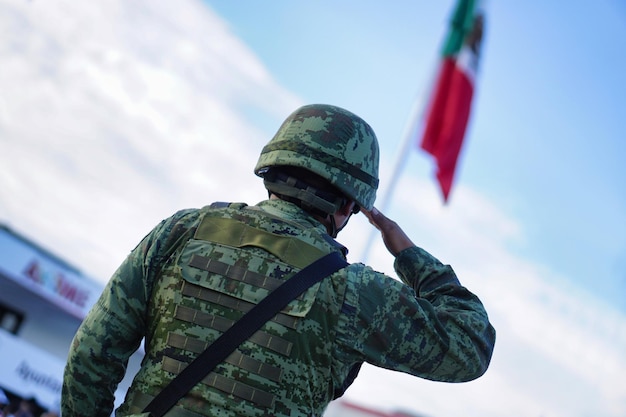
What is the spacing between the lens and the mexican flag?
1293 cm

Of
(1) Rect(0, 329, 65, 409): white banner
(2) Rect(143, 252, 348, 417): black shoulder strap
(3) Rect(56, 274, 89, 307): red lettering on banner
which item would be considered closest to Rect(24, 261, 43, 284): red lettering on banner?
(3) Rect(56, 274, 89, 307): red lettering on banner

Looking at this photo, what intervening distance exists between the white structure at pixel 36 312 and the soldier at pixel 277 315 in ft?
39.7


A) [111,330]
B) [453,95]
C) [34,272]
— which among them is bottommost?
[111,330]

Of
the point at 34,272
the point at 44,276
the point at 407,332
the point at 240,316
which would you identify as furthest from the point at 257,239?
the point at 44,276

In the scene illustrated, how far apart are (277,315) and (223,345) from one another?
19 centimetres

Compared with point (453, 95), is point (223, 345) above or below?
below

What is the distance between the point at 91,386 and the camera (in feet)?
8.98

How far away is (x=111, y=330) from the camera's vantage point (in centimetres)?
271

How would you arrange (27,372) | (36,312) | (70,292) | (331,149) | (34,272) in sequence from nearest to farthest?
(331,149), (27,372), (34,272), (70,292), (36,312)

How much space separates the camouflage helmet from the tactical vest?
0.74 feet

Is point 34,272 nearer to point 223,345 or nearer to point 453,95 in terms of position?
point 453,95

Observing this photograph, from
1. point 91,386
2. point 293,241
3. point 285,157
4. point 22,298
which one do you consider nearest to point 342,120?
point 285,157

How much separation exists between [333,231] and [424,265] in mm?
350

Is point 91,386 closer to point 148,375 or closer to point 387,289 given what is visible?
point 148,375
